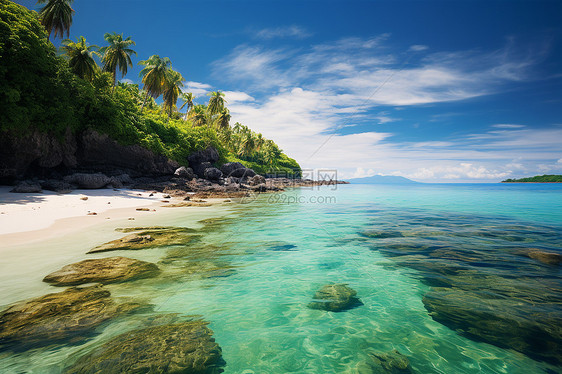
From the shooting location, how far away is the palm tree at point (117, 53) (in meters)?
35.1

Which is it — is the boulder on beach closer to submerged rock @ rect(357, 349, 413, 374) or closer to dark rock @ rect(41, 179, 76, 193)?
dark rock @ rect(41, 179, 76, 193)

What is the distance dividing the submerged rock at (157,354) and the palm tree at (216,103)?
5450 centimetres

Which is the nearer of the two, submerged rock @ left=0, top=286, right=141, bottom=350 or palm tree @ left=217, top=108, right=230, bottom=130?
submerged rock @ left=0, top=286, right=141, bottom=350

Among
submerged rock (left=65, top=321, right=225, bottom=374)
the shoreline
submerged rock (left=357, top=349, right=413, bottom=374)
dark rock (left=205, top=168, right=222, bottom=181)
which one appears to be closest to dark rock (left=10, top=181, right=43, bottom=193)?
the shoreline

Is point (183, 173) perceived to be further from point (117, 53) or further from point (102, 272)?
point (102, 272)

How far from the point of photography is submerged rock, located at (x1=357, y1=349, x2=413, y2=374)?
276 cm

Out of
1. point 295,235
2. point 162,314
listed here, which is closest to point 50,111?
point 295,235

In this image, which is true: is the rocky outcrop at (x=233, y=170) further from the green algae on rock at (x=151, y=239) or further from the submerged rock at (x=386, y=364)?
the submerged rock at (x=386, y=364)

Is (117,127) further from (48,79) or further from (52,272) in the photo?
(52,272)

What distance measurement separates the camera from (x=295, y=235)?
1009 centimetres

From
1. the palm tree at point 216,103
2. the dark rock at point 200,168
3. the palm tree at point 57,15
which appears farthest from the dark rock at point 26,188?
the palm tree at point 216,103

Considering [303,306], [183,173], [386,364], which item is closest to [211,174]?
[183,173]

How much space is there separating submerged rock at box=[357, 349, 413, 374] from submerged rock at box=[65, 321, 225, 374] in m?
1.73

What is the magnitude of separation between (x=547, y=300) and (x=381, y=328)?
3.36m
